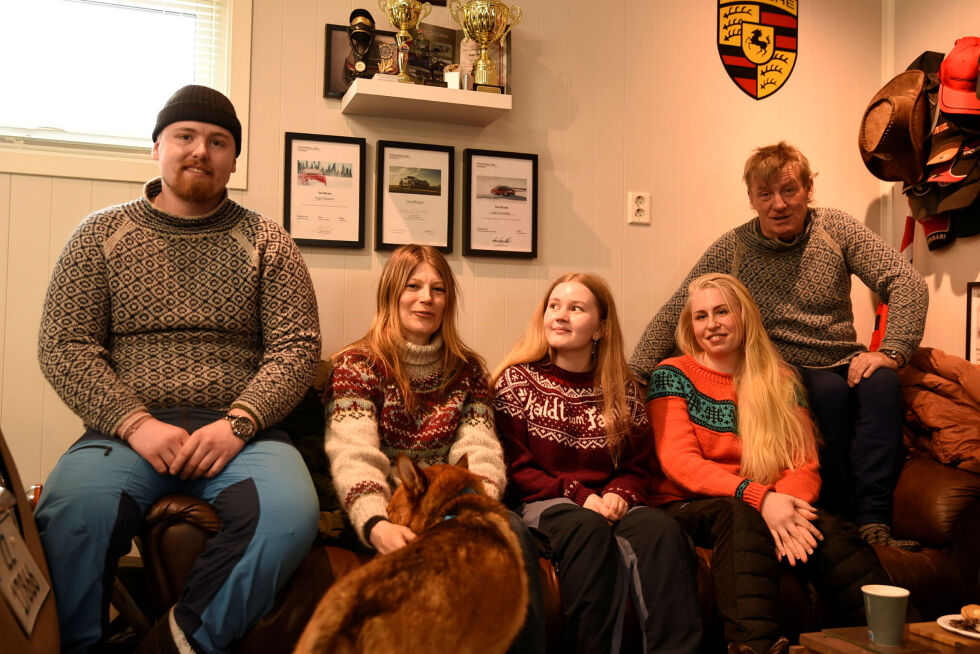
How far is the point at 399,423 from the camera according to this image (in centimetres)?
221

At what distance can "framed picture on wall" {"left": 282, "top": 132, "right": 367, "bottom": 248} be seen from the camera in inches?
110

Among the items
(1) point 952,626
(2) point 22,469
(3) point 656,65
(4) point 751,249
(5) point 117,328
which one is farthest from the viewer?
(3) point 656,65

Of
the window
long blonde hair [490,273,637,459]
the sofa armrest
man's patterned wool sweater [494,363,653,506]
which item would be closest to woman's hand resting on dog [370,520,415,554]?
man's patterned wool sweater [494,363,653,506]

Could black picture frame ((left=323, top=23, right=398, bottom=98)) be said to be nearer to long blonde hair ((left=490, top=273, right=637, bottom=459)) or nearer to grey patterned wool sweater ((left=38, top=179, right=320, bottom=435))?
grey patterned wool sweater ((left=38, top=179, right=320, bottom=435))

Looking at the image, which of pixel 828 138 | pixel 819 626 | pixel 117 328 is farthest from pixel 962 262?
pixel 117 328

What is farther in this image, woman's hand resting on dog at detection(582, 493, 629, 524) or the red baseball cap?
the red baseball cap

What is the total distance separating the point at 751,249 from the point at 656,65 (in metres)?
0.87

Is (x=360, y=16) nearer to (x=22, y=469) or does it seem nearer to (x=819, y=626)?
(x=22, y=469)

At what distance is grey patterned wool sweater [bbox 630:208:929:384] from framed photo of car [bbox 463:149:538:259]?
0.62m

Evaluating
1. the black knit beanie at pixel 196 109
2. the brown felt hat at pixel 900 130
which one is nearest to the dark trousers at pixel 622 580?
the black knit beanie at pixel 196 109

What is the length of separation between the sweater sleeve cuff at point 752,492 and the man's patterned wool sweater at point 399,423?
671 mm

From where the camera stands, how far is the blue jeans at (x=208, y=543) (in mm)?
1665

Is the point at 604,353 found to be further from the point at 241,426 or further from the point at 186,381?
the point at 186,381

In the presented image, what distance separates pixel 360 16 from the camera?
8.98ft
